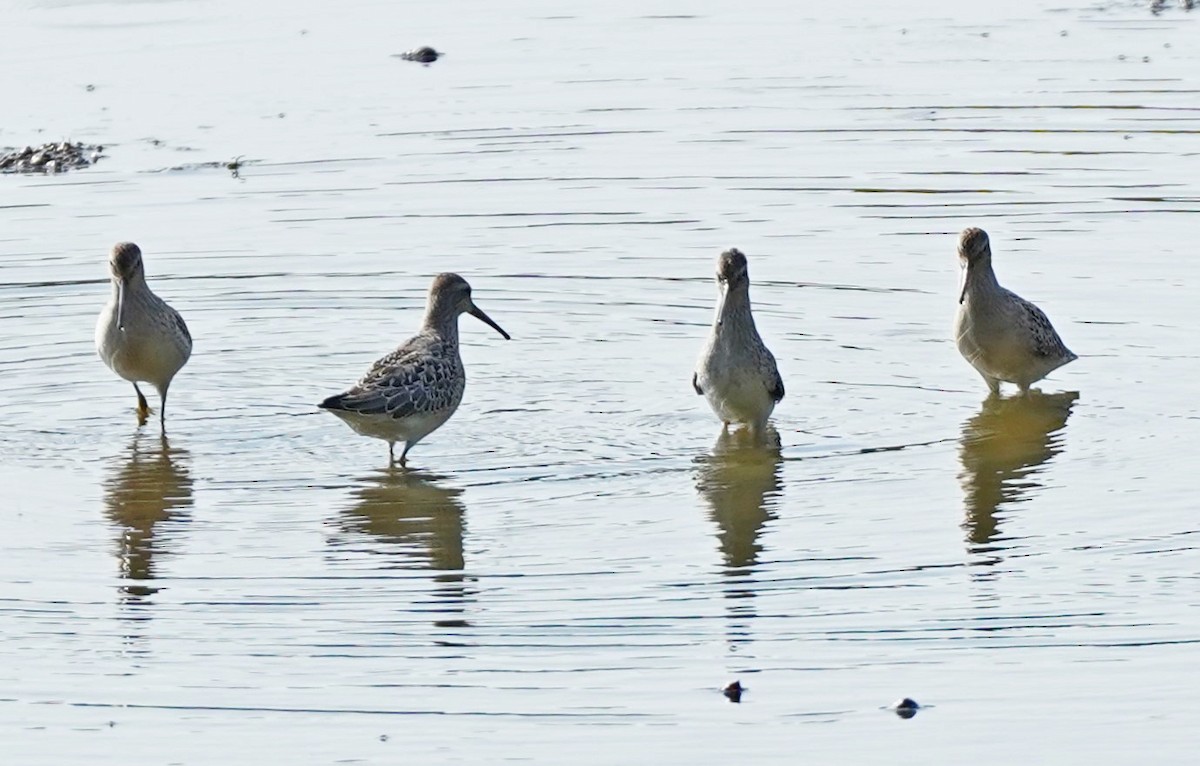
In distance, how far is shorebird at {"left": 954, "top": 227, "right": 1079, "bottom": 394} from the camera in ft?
43.6

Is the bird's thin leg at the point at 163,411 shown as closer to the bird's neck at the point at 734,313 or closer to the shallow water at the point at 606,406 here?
the shallow water at the point at 606,406

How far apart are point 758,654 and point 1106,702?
1332mm

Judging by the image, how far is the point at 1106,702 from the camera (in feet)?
26.9

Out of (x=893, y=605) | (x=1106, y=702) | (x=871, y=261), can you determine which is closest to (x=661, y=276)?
(x=871, y=261)

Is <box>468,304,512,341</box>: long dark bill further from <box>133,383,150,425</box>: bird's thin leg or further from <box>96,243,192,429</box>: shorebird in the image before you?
<box>133,383,150,425</box>: bird's thin leg

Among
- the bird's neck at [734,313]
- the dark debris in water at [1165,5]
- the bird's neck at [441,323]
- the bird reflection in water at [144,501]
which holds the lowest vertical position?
the bird reflection in water at [144,501]

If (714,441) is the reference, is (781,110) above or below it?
above

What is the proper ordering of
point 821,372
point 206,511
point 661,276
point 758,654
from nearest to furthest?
point 758,654 → point 206,511 → point 821,372 → point 661,276

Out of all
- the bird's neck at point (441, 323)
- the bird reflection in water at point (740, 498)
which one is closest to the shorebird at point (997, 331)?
the bird reflection in water at point (740, 498)

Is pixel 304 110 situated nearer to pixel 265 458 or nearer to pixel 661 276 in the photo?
pixel 661 276

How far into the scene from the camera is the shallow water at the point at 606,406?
8.45 m

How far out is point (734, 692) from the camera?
8328 mm

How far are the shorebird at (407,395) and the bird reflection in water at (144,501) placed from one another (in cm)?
92

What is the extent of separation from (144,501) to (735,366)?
3.25 m
